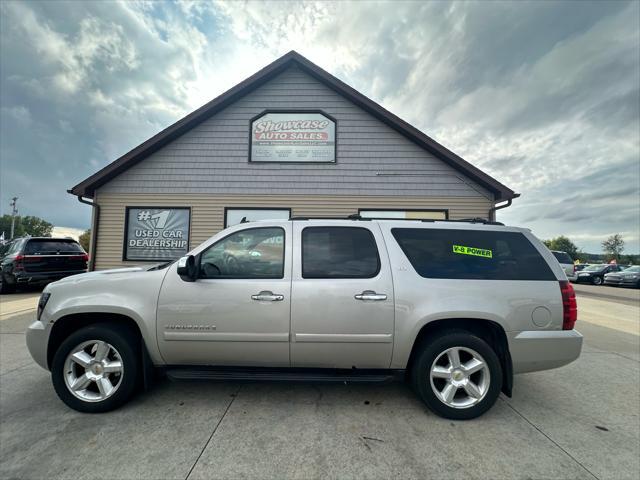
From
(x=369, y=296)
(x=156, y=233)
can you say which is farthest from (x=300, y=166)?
(x=369, y=296)

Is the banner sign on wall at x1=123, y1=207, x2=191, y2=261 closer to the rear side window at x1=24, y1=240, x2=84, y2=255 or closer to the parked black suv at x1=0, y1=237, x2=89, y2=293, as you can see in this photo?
the parked black suv at x1=0, y1=237, x2=89, y2=293

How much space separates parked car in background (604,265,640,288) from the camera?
16.2 metres

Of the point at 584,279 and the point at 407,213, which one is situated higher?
the point at 407,213

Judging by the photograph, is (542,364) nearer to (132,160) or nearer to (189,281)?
(189,281)

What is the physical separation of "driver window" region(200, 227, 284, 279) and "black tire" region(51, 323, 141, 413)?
995mm

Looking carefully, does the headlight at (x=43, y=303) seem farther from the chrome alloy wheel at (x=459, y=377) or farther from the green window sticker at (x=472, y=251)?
the green window sticker at (x=472, y=251)

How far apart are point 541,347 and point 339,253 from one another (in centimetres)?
206

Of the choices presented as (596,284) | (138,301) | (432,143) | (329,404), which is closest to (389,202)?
(432,143)

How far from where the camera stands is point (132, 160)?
7.92 m

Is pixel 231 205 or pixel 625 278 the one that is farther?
pixel 625 278

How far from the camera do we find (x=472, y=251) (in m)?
2.81

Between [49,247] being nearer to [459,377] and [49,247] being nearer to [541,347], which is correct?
[459,377]

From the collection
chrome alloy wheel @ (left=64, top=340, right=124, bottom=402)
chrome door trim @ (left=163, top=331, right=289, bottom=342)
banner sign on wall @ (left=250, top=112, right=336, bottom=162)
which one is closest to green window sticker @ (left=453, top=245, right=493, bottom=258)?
chrome door trim @ (left=163, top=331, right=289, bottom=342)

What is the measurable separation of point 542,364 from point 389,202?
567 centimetres
